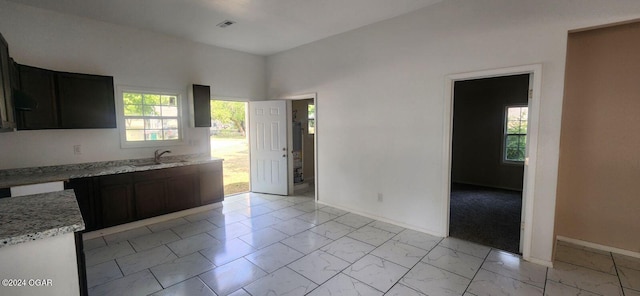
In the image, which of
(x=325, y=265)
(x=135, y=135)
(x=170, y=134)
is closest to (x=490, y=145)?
(x=325, y=265)

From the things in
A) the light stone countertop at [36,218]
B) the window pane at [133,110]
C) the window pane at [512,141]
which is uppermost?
the window pane at [133,110]

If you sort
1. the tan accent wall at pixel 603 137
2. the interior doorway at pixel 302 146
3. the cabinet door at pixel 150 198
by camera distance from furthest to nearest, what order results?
the interior doorway at pixel 302 146
the cabinet door at pixel 150 198
the tan accent wall at pixel 603 137

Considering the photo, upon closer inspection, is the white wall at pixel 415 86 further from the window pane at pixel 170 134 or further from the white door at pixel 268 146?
the window pane at pixel 170 134

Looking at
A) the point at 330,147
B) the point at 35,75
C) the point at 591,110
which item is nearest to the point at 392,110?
the point at 330,147

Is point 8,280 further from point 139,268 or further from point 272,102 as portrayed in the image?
point 272,102

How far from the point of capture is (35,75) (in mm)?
3191

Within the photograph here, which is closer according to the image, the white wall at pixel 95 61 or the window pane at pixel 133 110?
the white wall at pixel 95 61

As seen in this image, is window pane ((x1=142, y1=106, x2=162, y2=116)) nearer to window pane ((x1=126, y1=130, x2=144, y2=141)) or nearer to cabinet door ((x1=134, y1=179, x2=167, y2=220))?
window pane ((x1=126, y1=130, x2=144, y2=141))

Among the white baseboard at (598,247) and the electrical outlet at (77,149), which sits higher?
the electrical outlet at (77,149)

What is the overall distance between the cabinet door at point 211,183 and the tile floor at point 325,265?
72 centimetres

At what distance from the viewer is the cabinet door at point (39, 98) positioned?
10.1 ft

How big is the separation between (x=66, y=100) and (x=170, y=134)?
1.41 metres

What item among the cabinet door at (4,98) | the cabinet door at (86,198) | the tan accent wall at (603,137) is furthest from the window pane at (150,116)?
the tan accent wall at (603,137)

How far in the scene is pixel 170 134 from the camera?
4.64 meters
